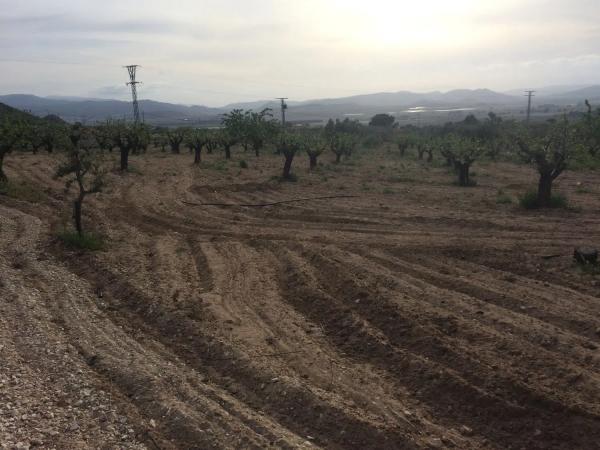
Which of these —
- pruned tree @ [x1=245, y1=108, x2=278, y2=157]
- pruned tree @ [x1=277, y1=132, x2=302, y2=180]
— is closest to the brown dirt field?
pruned tree @ [x1=277, y1=132, x2=302, y2=180]

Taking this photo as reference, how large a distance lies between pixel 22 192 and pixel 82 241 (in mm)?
8778

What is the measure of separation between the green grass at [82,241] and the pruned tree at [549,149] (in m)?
13.9

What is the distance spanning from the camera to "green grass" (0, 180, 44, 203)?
19.2 meters

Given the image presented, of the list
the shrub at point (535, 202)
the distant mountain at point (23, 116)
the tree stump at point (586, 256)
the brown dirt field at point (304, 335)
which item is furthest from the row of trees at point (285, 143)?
the tree stump at point (586, 256)

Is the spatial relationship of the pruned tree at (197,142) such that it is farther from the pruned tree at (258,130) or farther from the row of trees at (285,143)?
the pruned tree at (258,130)

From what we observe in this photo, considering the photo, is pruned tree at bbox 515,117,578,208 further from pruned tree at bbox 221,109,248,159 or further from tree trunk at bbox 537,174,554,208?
pruned tree at bbox 221,109,248,159

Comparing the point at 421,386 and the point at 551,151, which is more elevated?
the point at 551,151

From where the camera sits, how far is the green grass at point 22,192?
63.0 ft

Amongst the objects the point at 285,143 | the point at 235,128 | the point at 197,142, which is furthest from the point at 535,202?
the point at 235,128

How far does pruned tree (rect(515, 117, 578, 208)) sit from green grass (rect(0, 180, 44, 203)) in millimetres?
17871

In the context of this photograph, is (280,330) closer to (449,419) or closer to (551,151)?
(449,419)

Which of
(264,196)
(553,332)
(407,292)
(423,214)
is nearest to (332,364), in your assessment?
(407,292)

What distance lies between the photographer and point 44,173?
2695 centimetres

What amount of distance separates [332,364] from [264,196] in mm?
14845
